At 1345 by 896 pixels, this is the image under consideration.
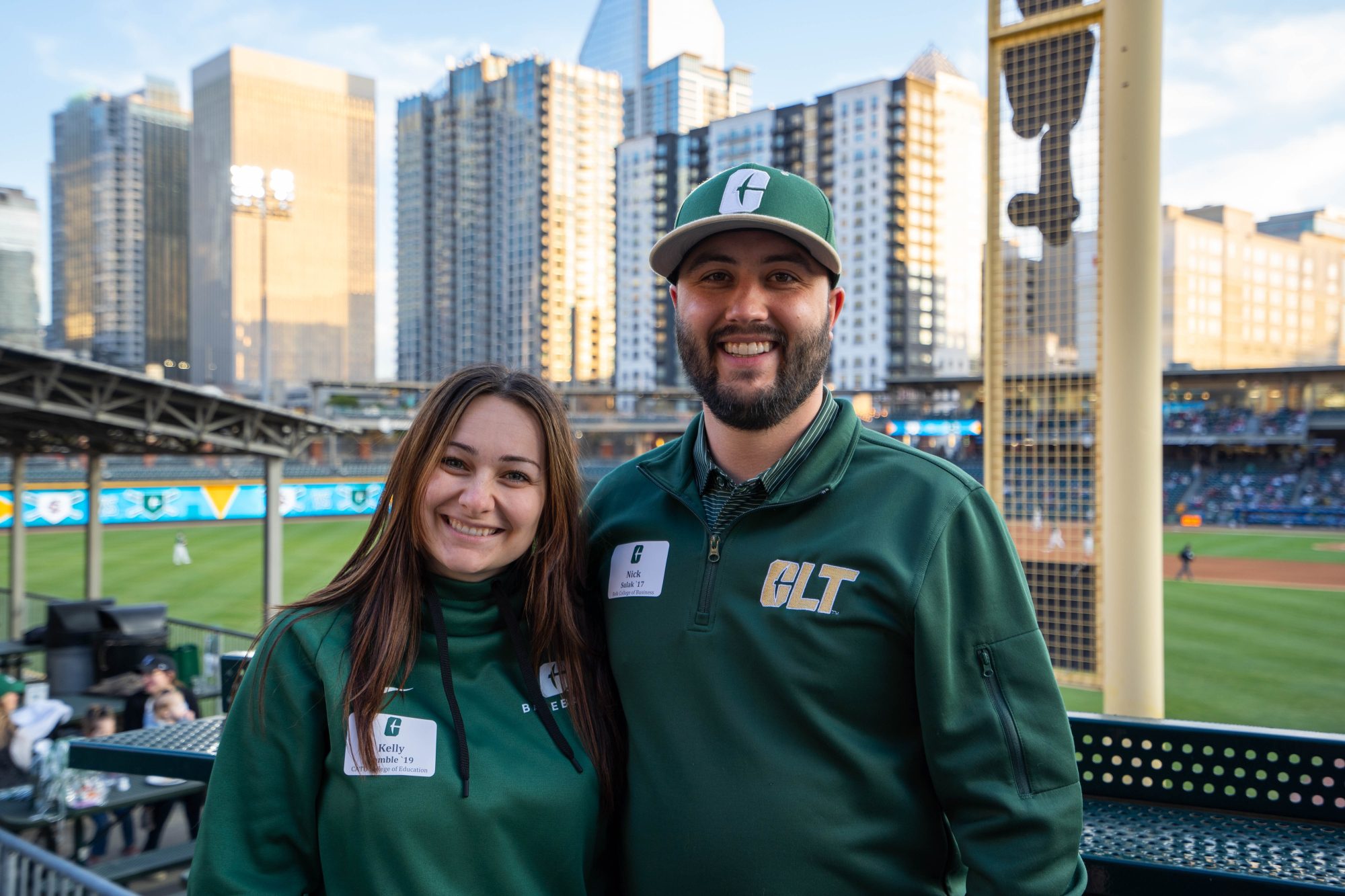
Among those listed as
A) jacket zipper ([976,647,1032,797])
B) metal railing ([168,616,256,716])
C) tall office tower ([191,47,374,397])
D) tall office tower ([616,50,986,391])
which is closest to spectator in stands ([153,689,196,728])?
metal railing ([168,616,256,716])

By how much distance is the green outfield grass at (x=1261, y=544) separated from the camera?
102 ft

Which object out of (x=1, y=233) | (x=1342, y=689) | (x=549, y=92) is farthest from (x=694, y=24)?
(x=1342, y=689)

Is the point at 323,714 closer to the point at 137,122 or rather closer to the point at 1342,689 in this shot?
the point at 1342,689

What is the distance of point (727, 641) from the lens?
1.99 metres

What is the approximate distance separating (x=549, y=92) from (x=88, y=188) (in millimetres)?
85508

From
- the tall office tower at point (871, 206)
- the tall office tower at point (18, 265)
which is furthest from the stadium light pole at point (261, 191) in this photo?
the tall office tower at point (18, 265)

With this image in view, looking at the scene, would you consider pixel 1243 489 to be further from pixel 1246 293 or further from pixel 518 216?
pixel 518 216

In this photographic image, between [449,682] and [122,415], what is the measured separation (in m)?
12.9

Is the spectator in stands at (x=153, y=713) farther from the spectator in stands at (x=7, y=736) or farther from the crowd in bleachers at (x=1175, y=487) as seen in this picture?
the crowd in bleachers at (x=1175, y=487)

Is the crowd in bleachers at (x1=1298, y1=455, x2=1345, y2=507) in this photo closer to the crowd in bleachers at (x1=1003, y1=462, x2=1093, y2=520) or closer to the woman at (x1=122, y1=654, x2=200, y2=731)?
the crowd in bleachers at (x1=1003, y1=462, x2=1093, y2=520)

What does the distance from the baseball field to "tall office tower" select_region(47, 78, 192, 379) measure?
415ft

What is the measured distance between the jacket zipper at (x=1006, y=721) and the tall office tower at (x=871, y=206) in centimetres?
9554

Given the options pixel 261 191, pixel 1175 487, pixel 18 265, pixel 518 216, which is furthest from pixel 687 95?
pixel 261 191

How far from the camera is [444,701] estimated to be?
2.10m
